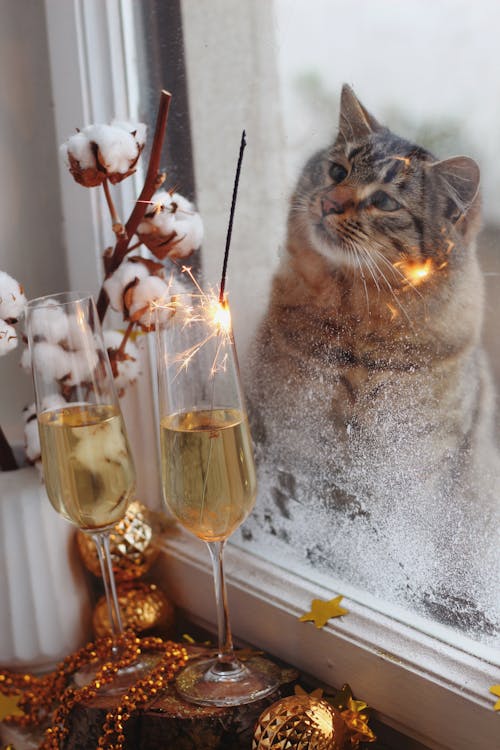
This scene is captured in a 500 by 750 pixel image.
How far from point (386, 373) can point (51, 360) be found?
34 cm

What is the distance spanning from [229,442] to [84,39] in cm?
64

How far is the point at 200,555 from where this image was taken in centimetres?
110

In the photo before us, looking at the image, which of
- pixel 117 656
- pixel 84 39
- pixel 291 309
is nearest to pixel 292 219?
pixel 291 309

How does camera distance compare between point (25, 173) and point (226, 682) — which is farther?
point (25, 173)

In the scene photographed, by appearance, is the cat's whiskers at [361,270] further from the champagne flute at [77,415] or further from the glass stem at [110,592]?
the glass stem at [110,592]

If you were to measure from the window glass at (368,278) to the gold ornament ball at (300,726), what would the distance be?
15 cm

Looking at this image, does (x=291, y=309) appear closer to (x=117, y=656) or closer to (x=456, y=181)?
(x=456, y=181)

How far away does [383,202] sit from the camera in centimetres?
79

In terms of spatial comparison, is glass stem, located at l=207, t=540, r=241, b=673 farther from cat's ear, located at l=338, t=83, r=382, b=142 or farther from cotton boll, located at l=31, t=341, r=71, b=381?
cat's ear, located at l=338, t=83, r=382, b=142

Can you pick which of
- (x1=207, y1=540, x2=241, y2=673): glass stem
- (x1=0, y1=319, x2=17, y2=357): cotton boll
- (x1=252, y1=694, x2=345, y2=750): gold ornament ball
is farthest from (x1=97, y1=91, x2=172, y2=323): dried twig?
(x1=252, y1=694, x2=345, y2=750): gold ornament ball

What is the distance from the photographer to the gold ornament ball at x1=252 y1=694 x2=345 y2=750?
74 centimetres

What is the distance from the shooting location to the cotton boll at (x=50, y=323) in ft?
2.76

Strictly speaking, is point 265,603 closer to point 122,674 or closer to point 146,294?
point 122,674

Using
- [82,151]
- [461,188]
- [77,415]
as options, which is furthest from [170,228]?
[461,188]
